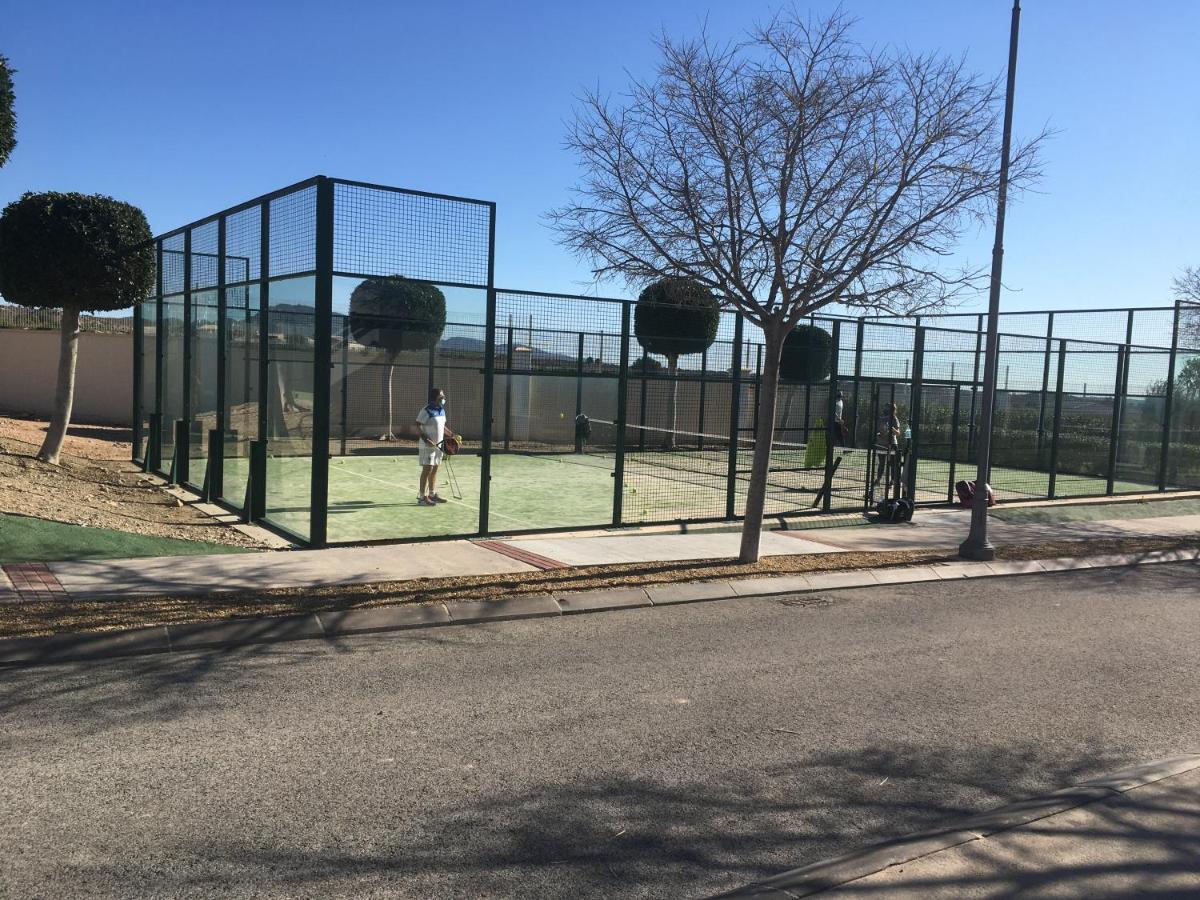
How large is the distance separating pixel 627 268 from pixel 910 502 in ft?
21.6

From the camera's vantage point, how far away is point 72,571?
839 cm

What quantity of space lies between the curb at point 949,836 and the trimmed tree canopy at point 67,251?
1350 cm

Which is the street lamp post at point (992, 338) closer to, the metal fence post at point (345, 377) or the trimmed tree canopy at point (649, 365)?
the trimmed tree canopy at point (649, 365)

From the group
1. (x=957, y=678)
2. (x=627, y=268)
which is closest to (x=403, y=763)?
(x=957, y=678)

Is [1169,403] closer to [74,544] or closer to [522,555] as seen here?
[522,555]

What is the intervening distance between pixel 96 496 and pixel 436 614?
674cm

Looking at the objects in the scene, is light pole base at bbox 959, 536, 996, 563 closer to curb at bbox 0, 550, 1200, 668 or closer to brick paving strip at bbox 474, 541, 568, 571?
curb at bbox 0, 550, 1200, 668

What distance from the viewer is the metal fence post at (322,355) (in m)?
9.56

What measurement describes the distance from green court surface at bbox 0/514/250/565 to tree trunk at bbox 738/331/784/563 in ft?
17.1

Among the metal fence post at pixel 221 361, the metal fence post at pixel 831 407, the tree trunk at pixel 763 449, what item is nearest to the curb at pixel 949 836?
the tree trunk at pixel 763 449

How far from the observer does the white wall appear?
23.2 m

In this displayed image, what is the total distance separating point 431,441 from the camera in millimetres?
13406

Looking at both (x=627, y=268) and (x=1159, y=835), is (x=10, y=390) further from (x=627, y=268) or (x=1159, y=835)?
(x=1159, y=835)

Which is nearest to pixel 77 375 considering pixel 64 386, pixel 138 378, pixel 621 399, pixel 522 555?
pixel 138 378
